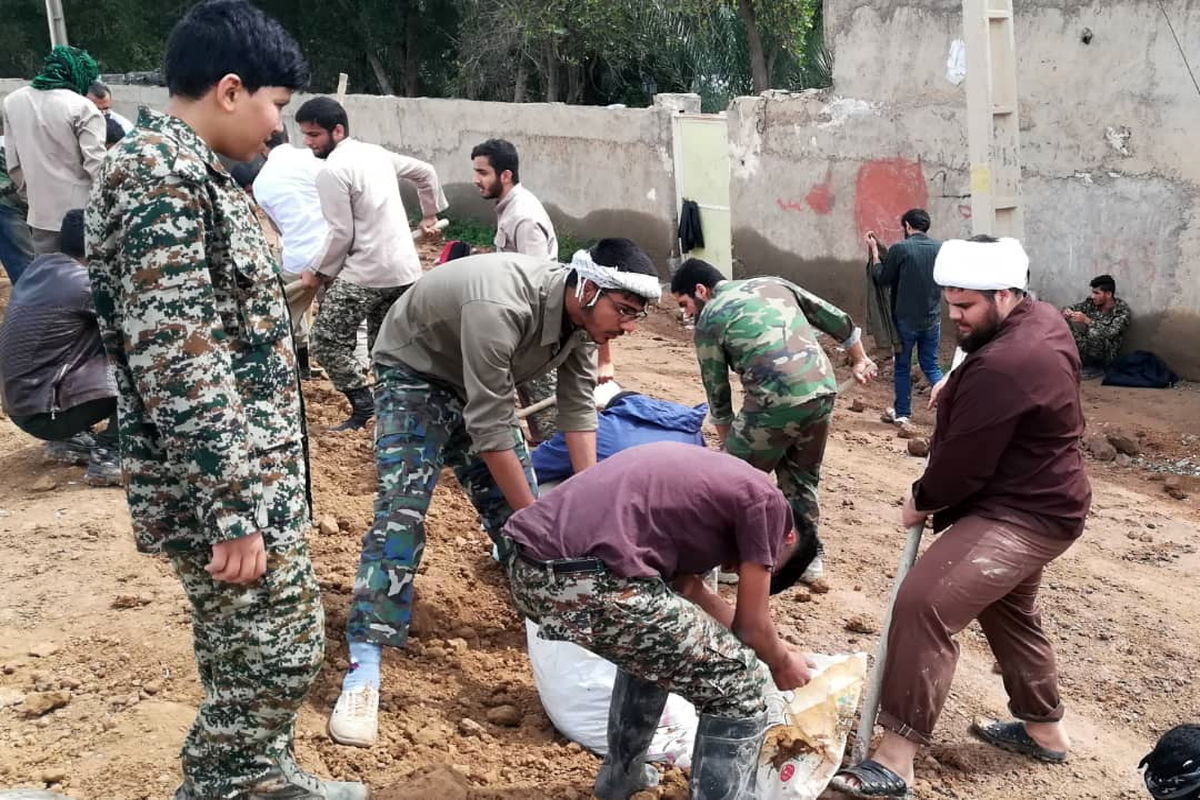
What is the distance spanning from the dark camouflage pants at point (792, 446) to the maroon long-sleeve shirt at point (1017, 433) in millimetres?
1052

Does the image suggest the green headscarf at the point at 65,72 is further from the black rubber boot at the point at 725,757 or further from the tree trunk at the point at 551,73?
the tree trunk at the point at 551,73

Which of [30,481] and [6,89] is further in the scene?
[6,89]

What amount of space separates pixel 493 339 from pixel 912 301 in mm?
5395

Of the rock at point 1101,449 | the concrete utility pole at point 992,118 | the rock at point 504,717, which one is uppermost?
the concrete utility pole at point 992,118

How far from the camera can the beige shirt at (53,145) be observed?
661 cm

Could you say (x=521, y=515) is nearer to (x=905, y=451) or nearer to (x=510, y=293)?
(x=510, y=293)

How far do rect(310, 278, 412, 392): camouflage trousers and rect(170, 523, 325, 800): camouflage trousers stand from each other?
142 inches

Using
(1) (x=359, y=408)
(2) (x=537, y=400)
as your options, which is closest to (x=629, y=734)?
(2) (x=537, y=400)

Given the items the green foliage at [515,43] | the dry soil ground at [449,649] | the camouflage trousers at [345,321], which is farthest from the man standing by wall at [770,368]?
the green foliage at [515,43]

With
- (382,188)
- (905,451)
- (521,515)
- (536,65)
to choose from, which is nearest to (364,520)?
(382,188)

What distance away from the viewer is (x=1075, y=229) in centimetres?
886

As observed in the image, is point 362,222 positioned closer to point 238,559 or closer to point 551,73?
point 238,559

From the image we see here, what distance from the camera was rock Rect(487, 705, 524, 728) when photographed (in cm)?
394

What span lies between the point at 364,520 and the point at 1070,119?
630 cm
